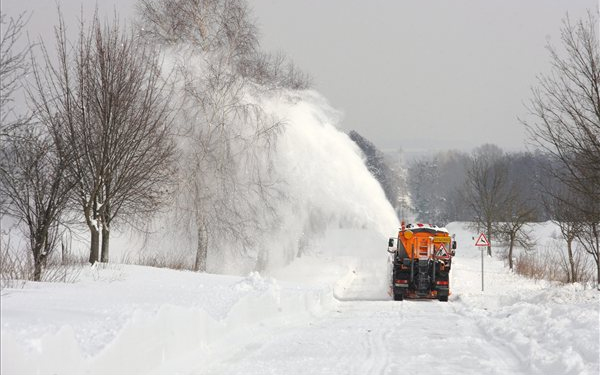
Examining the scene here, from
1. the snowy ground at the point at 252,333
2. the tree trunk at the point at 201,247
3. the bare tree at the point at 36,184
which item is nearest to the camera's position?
the snowy ground at the point at 252,333

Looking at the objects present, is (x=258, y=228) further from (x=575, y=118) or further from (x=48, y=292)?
(x=48, y=292)

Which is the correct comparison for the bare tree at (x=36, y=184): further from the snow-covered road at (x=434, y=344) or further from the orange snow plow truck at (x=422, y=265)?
the orange snow plow truck at (x=422, y=265)

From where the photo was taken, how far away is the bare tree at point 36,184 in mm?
12297

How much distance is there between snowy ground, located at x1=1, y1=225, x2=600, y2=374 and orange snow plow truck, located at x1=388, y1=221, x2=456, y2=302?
151 inches

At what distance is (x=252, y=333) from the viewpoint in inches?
373

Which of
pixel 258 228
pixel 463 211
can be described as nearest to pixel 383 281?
pixel 258 228

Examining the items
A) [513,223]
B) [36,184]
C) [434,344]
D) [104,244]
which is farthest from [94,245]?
[513,223]

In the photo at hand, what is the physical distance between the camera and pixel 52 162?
12.9 m

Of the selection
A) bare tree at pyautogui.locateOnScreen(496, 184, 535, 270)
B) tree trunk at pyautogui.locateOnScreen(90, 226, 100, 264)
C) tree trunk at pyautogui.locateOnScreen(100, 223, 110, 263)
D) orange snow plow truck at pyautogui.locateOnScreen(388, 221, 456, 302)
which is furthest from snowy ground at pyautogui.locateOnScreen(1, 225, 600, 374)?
bare tree at pyautogui.locateOnScreen(496, 184, 535, 270)

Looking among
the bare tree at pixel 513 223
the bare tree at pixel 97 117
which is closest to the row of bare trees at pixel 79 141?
the bare tree at pixel 97 117

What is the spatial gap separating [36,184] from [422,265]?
1078 cm

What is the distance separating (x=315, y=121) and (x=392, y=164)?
90.6 m

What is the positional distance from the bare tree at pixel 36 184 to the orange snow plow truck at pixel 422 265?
965 centimetres

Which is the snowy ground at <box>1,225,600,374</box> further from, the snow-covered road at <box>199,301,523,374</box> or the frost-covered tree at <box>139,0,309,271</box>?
the frost-covered tree at <box>139,0,309,271</box>
